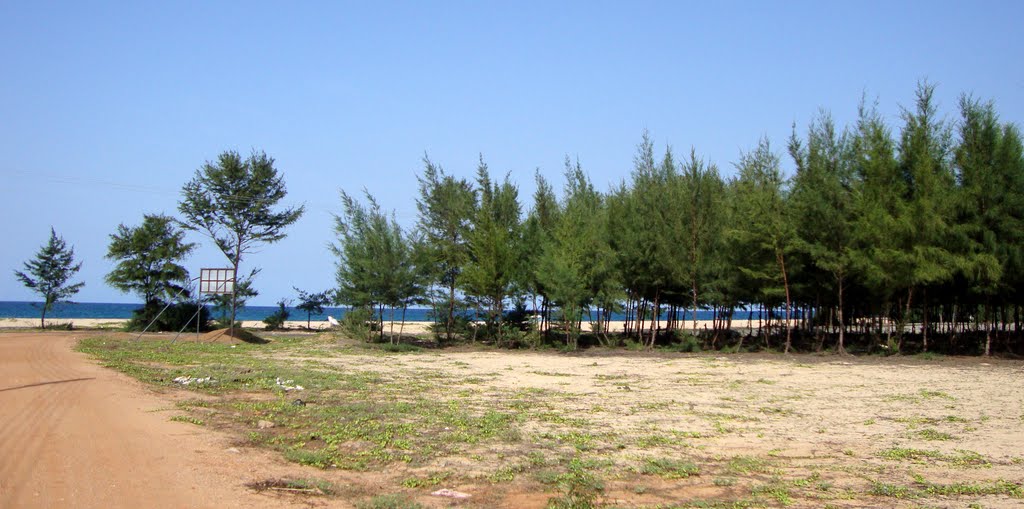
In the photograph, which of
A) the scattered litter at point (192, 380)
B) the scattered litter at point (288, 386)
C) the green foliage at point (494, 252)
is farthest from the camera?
the green foliage at point (494, 252)

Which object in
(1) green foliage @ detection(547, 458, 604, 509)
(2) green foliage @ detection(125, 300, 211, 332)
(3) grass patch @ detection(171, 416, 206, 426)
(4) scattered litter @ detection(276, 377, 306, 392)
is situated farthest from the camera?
(2) green foliage @ detection(125, 300, 211, 332)

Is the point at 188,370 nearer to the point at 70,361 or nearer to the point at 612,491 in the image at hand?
the point at 70,361

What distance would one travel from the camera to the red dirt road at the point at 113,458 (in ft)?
22.2

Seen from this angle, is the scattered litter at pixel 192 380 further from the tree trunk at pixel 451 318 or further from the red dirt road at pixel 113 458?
the tree trunk at pixel 451 318

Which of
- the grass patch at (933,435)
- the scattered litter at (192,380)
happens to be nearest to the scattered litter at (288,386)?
the scattered litter at (192,380)

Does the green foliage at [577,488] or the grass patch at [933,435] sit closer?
the green foliage at [577,488]

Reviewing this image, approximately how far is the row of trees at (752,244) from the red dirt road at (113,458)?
1989cm

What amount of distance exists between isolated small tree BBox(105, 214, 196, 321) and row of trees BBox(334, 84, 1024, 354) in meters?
13.0

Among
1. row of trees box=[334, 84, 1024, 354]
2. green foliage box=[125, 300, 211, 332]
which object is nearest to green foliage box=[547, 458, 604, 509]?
row of trees box=[334, 84, 1024, 354]

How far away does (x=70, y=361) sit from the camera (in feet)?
66.0

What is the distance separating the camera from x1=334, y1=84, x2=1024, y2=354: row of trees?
23.3 meters

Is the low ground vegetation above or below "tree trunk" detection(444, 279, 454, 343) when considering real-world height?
below

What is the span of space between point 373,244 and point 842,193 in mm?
18925

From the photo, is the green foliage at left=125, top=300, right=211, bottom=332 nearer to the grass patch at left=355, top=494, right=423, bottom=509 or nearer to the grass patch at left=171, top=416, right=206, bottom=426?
the grass patch at left=171, top=416, right=206, bottom=426
